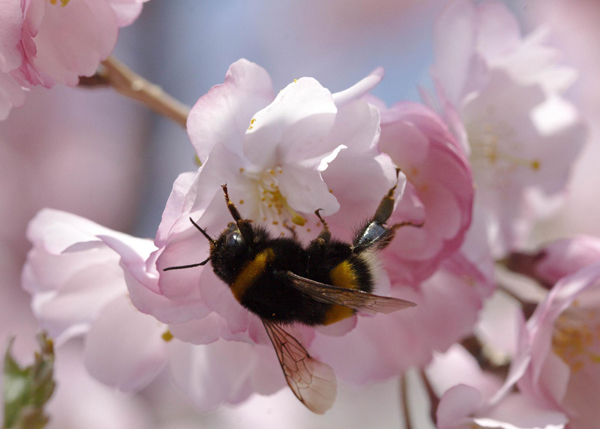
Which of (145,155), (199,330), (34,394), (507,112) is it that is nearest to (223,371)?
(199,330)

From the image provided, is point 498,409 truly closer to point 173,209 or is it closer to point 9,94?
point 173,209

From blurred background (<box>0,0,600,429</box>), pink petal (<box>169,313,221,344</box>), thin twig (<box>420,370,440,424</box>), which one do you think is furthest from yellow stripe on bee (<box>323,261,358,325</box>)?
blurred background (<box>0,0,600,429</box>)

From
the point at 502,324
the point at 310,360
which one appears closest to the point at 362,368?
the point at 310,360

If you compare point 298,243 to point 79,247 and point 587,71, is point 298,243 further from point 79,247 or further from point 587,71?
point 587,71

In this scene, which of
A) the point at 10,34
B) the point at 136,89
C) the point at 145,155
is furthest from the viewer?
the point at 145,155

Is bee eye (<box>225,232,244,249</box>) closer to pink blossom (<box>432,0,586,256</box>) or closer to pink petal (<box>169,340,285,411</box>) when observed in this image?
pink petal (<box>169,340,285,411</box>)

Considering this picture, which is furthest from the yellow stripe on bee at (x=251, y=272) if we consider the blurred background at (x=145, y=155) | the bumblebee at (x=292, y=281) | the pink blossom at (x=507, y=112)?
the blurred background at (x=145, y=155)
